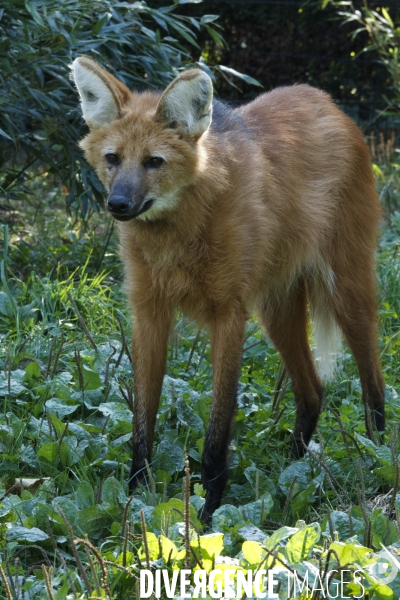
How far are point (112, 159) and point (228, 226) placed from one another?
0.45 metres

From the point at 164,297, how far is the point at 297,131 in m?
0.97

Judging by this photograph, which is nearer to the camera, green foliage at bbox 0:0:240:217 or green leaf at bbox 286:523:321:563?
green leaf at bbox 286:523:321:563

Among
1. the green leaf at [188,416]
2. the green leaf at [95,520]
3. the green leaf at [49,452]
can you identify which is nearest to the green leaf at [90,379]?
the green leaf at [188,416]

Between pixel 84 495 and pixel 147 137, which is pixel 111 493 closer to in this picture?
pixel 84 495

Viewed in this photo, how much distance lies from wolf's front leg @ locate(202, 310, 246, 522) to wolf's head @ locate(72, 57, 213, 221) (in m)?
0.45

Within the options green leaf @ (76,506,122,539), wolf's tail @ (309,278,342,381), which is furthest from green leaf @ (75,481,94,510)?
wolf's tail @ (309,278,342,381)

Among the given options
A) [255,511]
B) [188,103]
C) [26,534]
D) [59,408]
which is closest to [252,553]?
[255,511]

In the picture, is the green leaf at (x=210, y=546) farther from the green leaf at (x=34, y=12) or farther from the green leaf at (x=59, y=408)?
the green leaf at (x=34, y=12)

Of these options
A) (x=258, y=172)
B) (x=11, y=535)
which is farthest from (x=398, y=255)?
(x=11, y=535)

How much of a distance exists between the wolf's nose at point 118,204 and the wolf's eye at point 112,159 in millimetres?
182

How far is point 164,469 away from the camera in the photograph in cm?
297

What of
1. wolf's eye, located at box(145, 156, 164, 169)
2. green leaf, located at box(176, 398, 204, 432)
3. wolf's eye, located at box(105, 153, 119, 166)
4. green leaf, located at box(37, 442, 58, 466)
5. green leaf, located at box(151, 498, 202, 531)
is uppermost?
wolf's eye, located at box(105, 153, 119, 166)

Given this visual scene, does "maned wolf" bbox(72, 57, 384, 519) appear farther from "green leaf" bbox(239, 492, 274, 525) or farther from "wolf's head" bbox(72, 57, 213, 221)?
"green leaf" bbox(239, 492, 274, 525)

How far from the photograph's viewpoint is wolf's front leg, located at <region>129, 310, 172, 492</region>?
296 centimetres
